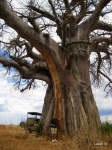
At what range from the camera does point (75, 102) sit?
10.4 m

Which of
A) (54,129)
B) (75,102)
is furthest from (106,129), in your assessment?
Result: (75,102)

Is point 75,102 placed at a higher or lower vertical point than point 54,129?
higher

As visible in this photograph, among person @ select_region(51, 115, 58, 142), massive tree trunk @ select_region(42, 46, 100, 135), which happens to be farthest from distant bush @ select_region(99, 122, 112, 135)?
person @ select_region(51, 115, 58, 142)

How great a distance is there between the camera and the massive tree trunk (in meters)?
10.0

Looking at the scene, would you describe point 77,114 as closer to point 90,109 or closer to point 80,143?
point 90,109

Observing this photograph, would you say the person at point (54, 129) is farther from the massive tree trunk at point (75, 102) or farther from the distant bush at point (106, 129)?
the distant bush at point (106, 129)

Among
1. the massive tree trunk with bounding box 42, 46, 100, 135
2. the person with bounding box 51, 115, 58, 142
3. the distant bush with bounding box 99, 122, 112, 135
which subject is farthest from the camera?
the massive tree trunk with bounding box 42, 46, 100, 135

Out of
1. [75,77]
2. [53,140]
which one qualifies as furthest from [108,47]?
[53,140]

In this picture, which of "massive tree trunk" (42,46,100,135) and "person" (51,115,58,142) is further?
"massive tree trunk" (42,46,100,135)

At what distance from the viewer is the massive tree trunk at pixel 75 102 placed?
32.8 feet

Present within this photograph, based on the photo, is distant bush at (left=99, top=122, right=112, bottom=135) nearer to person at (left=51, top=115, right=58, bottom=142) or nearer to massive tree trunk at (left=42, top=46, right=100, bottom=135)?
massive tree trunk at (left=42, top=46, right=100, bottom=135)

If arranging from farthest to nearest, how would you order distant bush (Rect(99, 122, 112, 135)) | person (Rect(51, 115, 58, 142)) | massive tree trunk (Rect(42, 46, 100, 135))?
massive tree trunk (Rect(42, 46, 100, 135)) → person (Rect(51, 115, 58, 142)) → distant bush (Rect(99, 122, 112, 135))

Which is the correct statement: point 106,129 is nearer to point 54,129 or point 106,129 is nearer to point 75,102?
point 54,129

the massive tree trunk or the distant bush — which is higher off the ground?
the massive tree trunk
